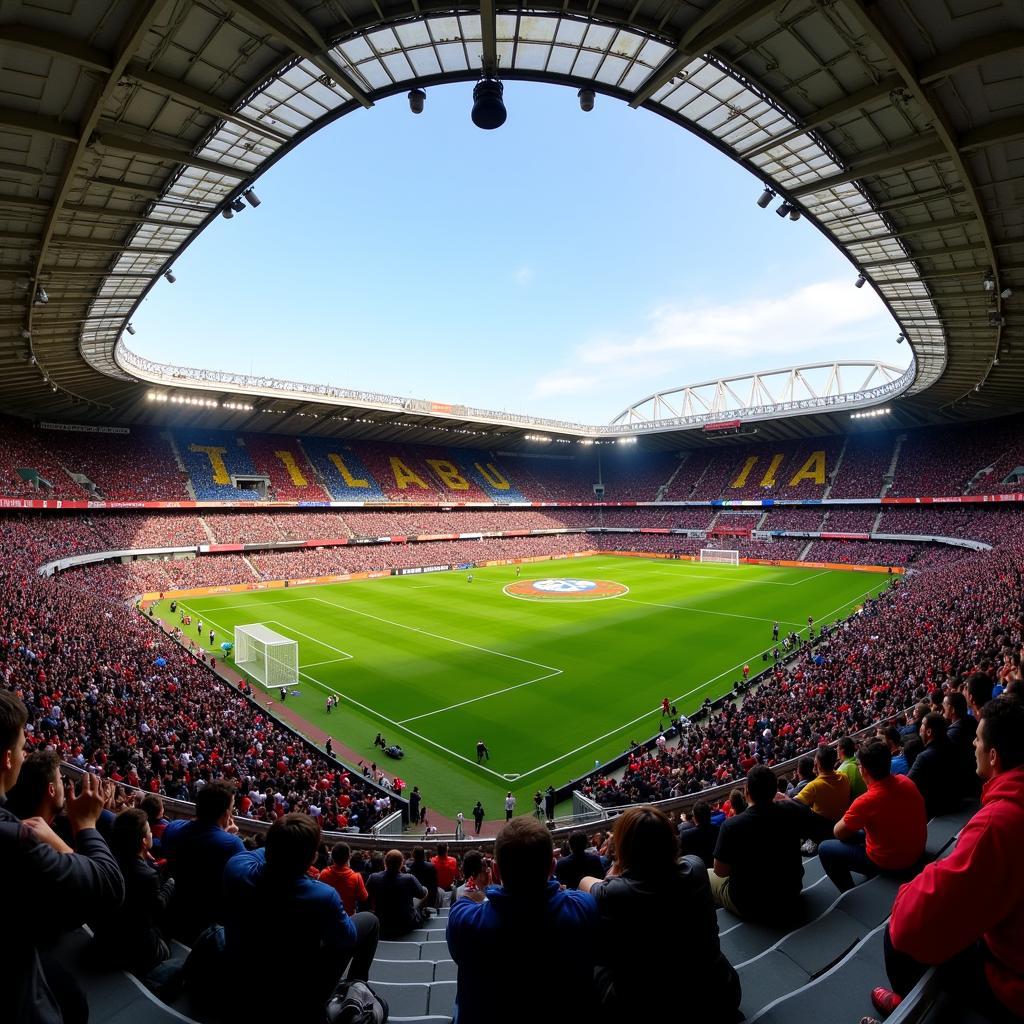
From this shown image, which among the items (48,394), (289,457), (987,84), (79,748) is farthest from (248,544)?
(987,84)

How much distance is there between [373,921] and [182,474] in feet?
188

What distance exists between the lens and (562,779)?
1825 cm

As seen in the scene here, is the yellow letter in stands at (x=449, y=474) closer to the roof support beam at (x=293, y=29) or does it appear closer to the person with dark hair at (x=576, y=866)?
the roof support beam at (x=293, y=29)

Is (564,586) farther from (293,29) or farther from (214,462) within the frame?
(293,29)

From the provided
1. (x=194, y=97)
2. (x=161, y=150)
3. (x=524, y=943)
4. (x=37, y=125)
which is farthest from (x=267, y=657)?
(x=524, y=943)

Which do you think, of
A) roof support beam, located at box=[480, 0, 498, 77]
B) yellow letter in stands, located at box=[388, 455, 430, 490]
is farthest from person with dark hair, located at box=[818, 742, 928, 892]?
yellow letter in stands, located at box=[388, 455, 430, 490]

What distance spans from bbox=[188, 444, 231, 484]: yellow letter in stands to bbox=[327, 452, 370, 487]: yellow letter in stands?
442 inches

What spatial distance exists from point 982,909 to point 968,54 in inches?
601

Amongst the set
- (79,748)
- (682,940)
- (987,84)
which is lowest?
(79,748)

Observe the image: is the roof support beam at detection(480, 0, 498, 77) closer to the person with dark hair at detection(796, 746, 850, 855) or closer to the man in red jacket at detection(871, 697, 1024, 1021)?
the person with dark hair at detection(796, 746, 850, 855)

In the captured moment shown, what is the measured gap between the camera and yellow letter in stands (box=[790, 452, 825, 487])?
67.5 metres

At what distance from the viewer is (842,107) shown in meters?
13.9

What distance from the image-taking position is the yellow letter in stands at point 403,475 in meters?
68.2

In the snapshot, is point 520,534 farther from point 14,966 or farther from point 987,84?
point 14,966
